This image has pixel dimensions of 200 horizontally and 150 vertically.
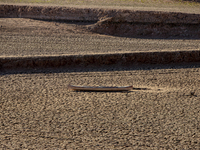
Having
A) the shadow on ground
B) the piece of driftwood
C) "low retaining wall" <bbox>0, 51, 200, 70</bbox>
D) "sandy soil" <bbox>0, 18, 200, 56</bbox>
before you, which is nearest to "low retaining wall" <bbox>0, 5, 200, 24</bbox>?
"sandy soil" <bbox>0, 18, 200, 56</bbox>

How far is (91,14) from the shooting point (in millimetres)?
10266

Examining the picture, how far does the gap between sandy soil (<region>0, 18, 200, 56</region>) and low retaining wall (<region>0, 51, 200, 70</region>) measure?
1.18 feet

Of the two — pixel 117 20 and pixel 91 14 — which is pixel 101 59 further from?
pixel 91 14

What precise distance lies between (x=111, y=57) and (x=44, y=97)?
228 centimetres

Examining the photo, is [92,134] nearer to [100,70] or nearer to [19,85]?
[19,85]

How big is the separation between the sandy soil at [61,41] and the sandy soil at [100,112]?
3.76 ft

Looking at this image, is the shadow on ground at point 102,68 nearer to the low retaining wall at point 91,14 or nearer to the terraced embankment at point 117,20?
the terraced embankment at point 117,20

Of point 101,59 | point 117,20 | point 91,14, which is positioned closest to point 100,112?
point 101,59

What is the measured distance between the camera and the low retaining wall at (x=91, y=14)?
32.4 feet

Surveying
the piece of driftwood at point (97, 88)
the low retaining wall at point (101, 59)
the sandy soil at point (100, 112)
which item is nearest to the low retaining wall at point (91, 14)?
the low retaining wall at point (101, 59)

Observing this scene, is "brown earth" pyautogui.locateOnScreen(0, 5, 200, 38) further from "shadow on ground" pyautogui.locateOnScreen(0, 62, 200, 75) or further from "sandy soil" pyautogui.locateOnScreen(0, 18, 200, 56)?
"shadow on ground" pyautogui.locateOnScreen(0, 62, 200, 75)

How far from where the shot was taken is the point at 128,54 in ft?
22.4

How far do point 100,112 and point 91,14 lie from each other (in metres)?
6.45

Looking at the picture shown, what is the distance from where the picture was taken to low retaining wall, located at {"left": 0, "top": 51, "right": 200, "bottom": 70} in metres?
6.38
